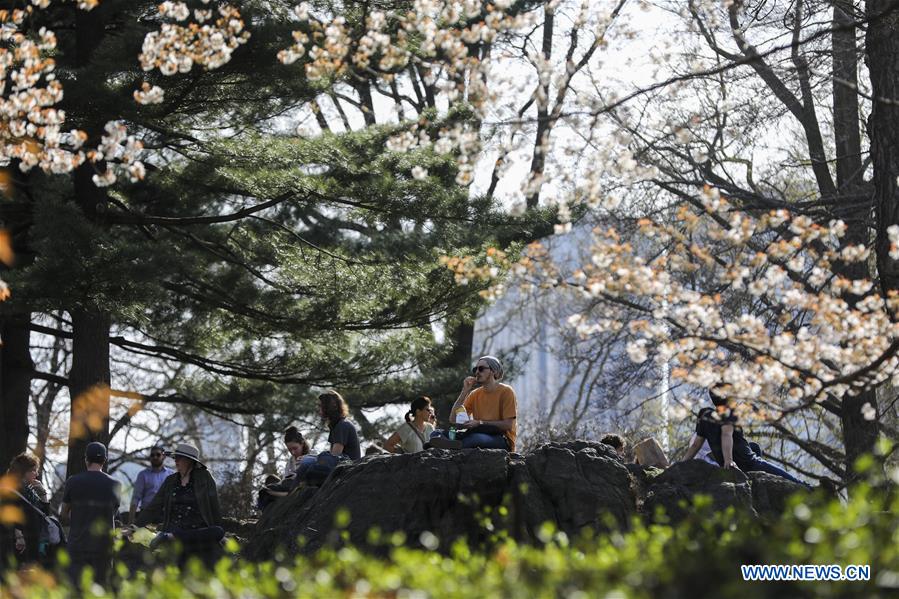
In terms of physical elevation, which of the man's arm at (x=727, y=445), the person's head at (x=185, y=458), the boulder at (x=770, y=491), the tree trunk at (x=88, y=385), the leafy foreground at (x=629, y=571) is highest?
the tree trunk at (x=88, y=385)

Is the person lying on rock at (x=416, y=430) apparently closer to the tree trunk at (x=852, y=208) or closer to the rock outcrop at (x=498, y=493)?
the rock outcrop at (x=498, y=493)

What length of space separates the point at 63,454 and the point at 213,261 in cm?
1462

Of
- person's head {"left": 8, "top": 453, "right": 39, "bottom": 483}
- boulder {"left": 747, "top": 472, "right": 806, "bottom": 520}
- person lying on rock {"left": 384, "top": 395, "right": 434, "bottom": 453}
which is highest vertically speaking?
person lying on rock {"left": 384, "top": 395, "right": 434, "bottom": 453}

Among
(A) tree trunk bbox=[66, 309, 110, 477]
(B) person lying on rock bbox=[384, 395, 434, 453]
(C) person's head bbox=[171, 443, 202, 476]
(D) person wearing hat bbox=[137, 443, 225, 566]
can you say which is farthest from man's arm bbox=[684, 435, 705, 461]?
(A) tree trunk bbox=[66, 309, 110, 477]

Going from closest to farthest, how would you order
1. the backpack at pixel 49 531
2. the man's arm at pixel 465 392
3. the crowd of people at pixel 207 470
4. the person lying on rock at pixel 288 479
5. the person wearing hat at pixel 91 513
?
the person wearing hat at pixel 91 513 < the crowd of people at pixel 207 470 < the man's arm at pixel 465 392 < the backpack at pixel 49 531 < the person lying on rock at pixel 288 479

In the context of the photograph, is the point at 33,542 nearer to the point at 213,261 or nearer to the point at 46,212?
the point at 46,212

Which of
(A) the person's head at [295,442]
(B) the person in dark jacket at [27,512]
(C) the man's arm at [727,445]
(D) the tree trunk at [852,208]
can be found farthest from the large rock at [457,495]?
(D) the tree trunk at [852,208]

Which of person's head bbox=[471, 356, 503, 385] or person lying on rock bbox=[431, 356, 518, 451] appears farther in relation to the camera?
person's head bbox=[471, 356, 503, 385]

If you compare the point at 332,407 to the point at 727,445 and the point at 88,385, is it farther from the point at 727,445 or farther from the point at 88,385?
the point at 88,385

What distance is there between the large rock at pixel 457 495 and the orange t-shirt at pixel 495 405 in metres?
0.61

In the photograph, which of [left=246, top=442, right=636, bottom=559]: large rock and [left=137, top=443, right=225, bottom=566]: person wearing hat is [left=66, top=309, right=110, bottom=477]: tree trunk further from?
[left=246, top=442, right=636, bottom=559]: large rock

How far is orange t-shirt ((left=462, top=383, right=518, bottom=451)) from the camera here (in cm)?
840

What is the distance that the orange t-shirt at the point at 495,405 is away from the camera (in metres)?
→ 8.40

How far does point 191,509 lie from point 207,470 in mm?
317
